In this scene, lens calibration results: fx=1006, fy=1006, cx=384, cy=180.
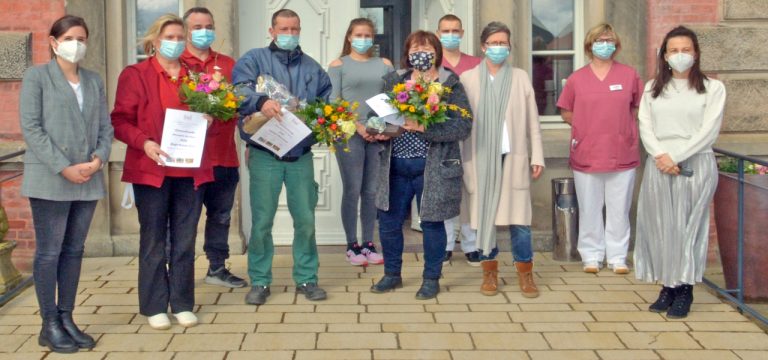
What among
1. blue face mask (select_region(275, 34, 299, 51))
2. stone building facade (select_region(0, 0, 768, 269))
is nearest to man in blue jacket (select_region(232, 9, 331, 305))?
blue face mask (select_region(275, 34, 299, 51))

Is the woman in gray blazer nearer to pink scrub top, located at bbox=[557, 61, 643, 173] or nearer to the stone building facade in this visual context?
the stone building facade

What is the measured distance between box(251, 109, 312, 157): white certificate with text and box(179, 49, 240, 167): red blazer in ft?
1.27

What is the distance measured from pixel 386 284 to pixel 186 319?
1524mm

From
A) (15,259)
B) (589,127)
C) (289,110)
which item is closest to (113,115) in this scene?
(289,110)

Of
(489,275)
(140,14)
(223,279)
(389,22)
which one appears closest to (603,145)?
(489,275)

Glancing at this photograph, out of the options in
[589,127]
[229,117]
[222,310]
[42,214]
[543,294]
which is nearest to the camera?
[42,214]

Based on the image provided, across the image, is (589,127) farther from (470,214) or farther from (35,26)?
(35,26)

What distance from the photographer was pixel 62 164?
17.8 ft

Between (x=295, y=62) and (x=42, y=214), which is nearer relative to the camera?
(x=42, y=214)

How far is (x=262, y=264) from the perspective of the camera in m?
6.71

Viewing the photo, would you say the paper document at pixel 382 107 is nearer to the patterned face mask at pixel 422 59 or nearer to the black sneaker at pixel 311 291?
the patterned face mask at pixel 422 59

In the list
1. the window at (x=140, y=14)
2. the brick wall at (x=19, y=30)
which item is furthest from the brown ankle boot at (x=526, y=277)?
the brick wall at (x=19, y=30)

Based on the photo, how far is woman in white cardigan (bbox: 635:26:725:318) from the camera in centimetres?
629

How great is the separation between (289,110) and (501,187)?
1574 mm
